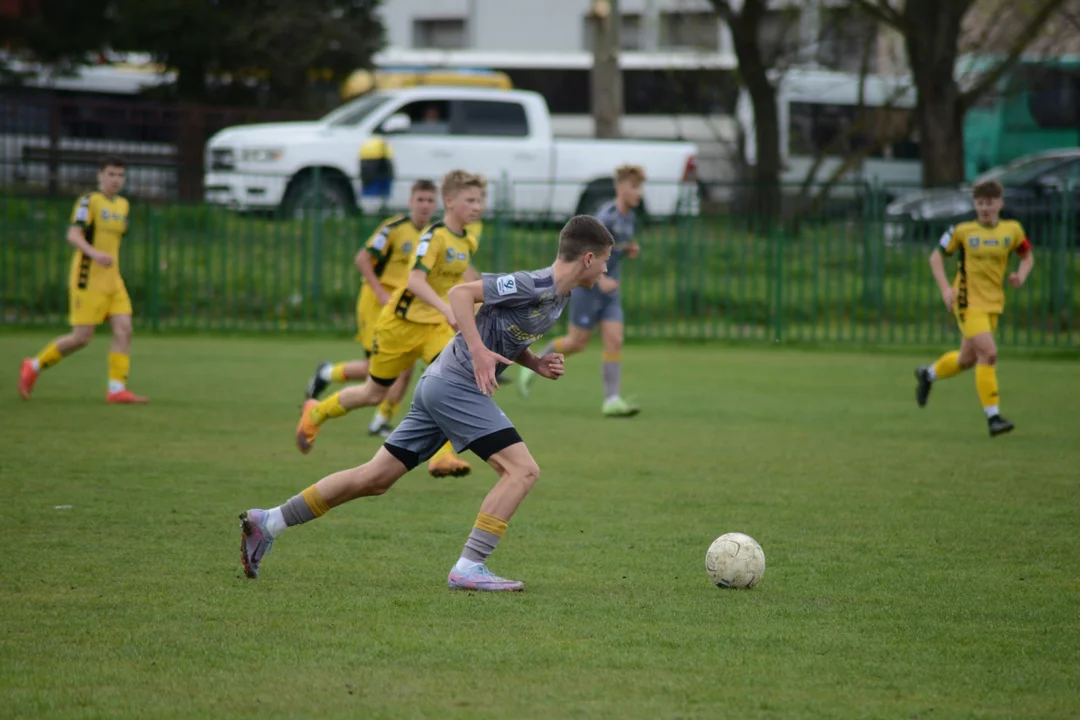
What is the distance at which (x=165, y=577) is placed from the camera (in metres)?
6.03

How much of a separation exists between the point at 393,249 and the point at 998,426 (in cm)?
495

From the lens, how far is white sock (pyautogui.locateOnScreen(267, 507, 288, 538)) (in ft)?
19.8

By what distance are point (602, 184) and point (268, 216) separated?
5.70 metres

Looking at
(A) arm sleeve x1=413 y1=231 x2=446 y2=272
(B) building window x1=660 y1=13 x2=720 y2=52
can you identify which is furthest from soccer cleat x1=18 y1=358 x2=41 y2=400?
(B) building window x1=660 y1=13 x2=720 y2=52

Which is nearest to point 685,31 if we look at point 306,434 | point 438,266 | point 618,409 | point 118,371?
point 618,409

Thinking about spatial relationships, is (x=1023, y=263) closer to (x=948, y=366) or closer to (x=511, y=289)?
(x=948, y=366)

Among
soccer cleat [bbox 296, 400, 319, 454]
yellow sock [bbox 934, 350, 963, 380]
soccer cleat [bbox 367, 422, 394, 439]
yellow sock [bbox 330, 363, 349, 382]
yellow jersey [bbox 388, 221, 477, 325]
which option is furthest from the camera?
yellow sock [bbox 934, 350, 963, 380]

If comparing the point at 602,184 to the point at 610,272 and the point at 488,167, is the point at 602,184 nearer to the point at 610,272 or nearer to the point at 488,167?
the point at 488,167

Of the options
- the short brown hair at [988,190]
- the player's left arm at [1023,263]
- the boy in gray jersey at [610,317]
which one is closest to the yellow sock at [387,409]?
the boy in gray jersey at [610,317]

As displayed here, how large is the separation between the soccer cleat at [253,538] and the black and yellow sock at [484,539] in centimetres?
86

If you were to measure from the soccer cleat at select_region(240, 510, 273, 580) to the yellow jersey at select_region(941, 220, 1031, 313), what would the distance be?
24.0 feet

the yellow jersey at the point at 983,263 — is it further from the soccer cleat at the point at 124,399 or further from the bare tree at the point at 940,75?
the bare tree at the point at 940,75

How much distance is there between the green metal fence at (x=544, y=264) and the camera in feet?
67.2

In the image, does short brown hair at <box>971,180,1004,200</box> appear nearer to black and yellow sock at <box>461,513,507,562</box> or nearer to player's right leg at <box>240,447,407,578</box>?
black and yellow sock at <box>461,513,507,562</box>
